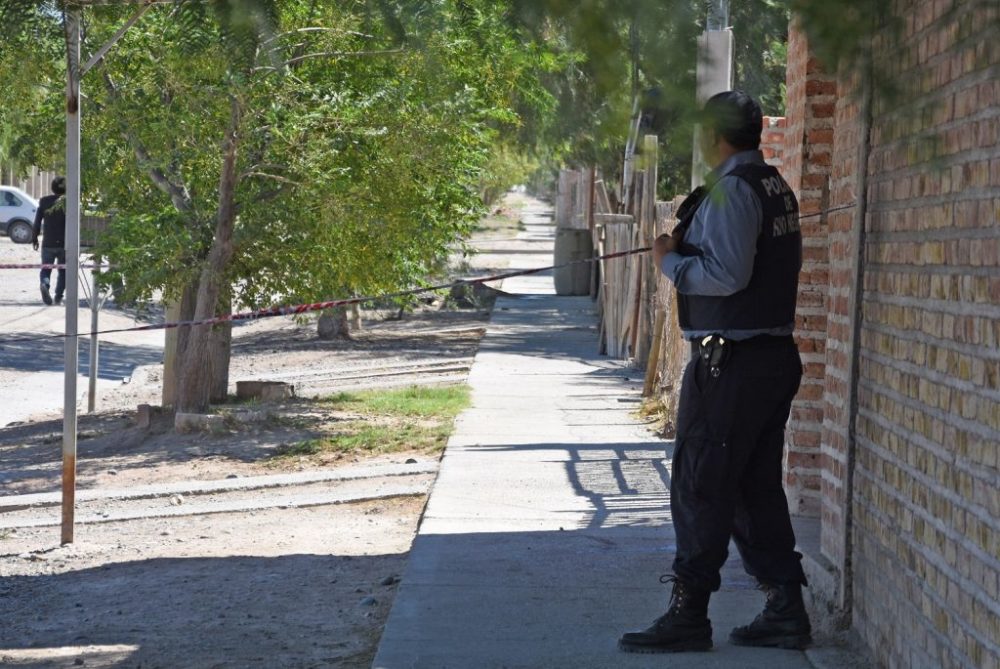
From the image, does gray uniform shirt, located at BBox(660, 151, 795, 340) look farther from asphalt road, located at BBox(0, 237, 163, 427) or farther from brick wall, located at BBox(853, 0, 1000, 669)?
asphalt road, located at BBox(0, 237, 163, 427)

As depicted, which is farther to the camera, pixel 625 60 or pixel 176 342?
pixel 176 342

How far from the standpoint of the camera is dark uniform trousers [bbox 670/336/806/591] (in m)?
4.52

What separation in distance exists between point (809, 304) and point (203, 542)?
143 inches

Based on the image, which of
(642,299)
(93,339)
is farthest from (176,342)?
(642,299)

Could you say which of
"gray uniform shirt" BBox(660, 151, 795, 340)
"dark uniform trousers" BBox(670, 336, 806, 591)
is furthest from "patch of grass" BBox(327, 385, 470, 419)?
"gray uniform shirt" BBox(660, 151, 795, 340)

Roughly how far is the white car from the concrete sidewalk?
29.0 meters

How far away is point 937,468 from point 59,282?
20025mm

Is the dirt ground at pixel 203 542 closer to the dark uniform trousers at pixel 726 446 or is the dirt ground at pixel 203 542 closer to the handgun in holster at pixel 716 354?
the dark uniform trousers at pixel 726 446

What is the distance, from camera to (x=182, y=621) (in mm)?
6094

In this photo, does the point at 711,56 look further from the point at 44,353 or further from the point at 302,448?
the point at 44,353

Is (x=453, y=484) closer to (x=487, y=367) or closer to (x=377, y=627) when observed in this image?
(x=377, y=627)

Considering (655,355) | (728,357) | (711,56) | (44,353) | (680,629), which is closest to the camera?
(711,56)

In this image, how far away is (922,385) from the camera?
4121mm

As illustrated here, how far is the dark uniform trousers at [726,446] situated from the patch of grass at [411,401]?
740cm
